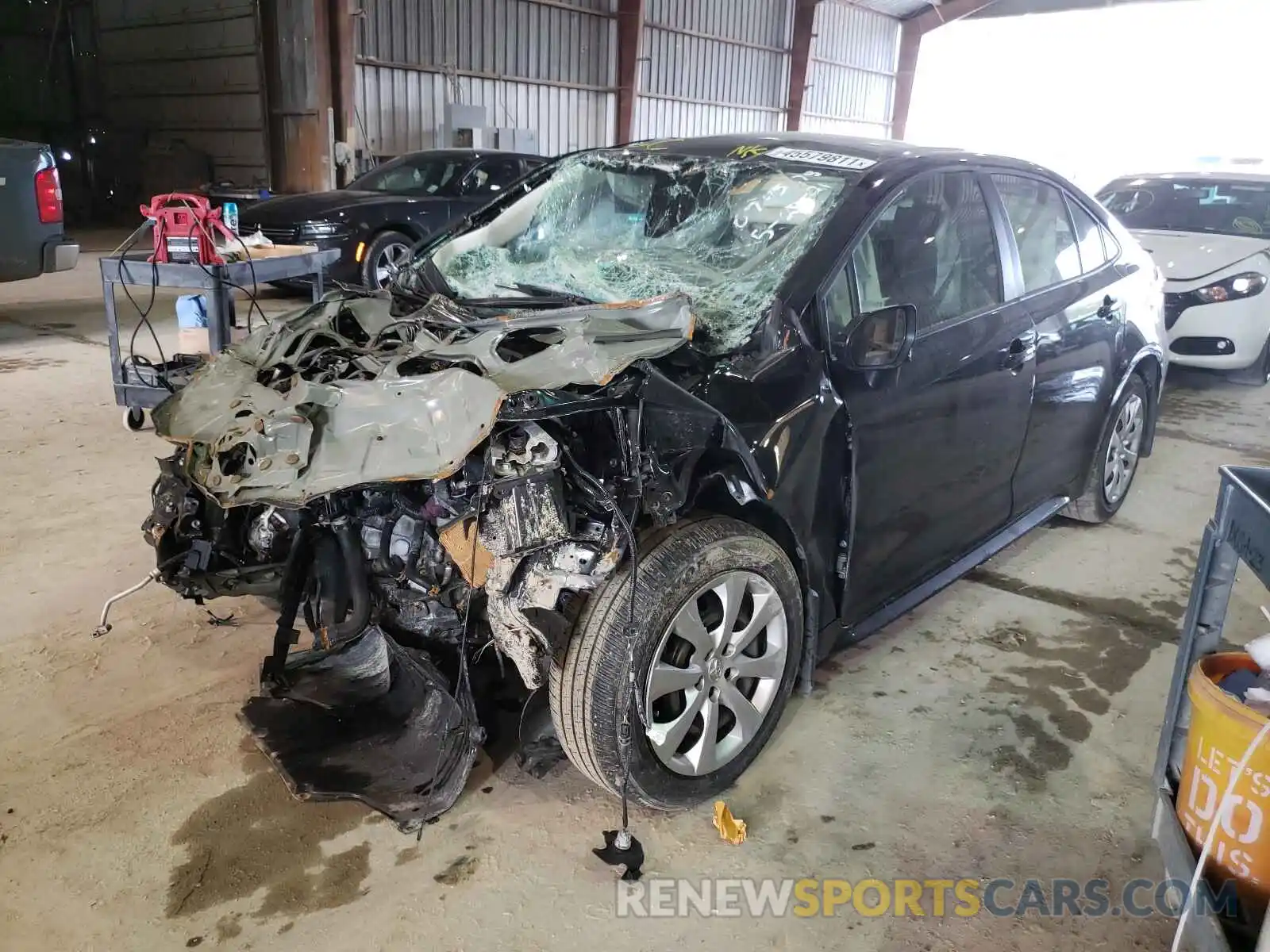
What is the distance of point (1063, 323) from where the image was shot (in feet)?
11.0

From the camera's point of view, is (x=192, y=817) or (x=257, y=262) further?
(x=257, y=262)

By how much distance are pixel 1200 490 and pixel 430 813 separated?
4415 millimetres

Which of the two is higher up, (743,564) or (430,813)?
(743,564)

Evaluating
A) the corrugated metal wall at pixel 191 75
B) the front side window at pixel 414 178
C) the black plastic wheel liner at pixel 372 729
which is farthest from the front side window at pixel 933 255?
the corrugated metal wall at pixel 191 75

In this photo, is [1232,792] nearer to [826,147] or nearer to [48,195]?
[826,147]

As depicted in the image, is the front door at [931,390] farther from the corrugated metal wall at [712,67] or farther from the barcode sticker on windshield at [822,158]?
the corrugated metal wall at [712,67]

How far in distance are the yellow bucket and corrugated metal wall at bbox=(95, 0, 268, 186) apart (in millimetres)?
14625

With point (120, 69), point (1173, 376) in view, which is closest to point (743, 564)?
point (1173, 376)

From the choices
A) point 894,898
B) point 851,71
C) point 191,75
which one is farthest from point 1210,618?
point 851,71

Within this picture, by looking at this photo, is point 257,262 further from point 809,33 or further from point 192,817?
point 809,33

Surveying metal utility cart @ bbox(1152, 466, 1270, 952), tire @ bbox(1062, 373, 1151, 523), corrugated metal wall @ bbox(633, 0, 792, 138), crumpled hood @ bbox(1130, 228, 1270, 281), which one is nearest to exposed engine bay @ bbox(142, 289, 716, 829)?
metal utility cart @ bbox(1152, 466, 1270, 952)

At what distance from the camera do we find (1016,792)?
2.52 meters

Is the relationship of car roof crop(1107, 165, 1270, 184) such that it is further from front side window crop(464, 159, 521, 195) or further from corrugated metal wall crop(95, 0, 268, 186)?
corrugated metal wall crop(95, 0, 268, 186)

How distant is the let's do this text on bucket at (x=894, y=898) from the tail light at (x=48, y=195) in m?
6.70
